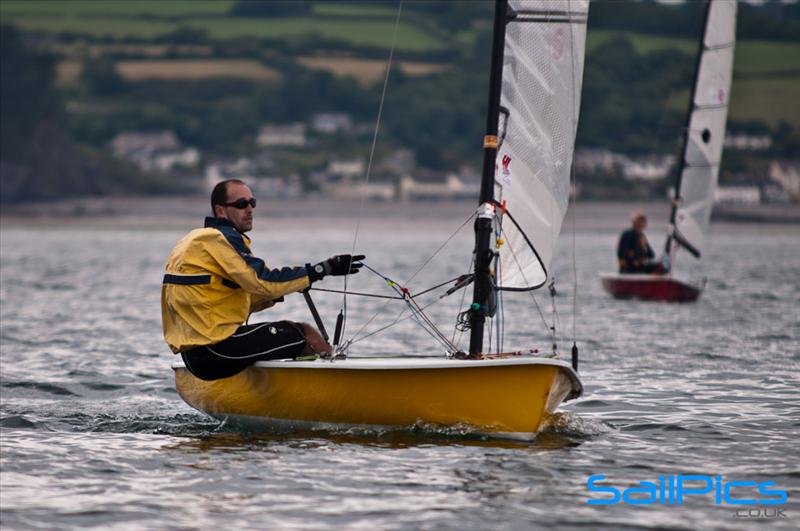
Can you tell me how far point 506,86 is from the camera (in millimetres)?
9703

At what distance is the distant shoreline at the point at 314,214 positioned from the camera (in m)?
83.6

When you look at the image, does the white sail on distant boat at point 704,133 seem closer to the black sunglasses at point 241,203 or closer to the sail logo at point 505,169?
the sail logo at point 505,169

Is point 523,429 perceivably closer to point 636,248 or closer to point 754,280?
point 636,248

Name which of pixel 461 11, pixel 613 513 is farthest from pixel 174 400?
pixel 461 11

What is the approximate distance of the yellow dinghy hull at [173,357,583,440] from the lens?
8797 mm

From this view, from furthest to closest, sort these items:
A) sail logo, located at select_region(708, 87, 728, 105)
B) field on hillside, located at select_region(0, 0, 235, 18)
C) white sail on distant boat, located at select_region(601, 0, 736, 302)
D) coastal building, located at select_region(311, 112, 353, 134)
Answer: coastal building, located at select_region(311, 112, 353, 134) → field on hillside, located at select_region(0, 0, 235, 18) → sail logo, located at select_region(708, 87, 728, 105) → white sail on distant boat, located at select_region(601, 0, 736, 302)

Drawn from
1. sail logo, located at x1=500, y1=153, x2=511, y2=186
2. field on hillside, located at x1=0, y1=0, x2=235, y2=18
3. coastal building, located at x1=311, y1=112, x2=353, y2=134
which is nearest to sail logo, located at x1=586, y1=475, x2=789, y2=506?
sail logo, located at x1=500, y1=153, x2=511, y2=186

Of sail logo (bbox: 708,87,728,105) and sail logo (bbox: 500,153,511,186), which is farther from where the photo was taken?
sail logo (bbox: 708,87,728,105)

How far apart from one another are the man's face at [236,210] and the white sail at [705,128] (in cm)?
1892

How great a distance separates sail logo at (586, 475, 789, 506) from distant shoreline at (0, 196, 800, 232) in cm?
7262

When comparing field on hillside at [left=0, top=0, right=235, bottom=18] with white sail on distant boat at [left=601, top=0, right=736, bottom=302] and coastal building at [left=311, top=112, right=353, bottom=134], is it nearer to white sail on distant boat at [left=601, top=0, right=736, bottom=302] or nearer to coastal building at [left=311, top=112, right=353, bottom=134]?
coastal building at [left=311, top=112, right=353, bottom=134]

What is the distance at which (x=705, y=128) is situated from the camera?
89.0 ft

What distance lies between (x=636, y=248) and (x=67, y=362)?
42.0 feet

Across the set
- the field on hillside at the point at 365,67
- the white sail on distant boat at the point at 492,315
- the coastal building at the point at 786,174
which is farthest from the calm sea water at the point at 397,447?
the field on hillside at the point at 365,67
